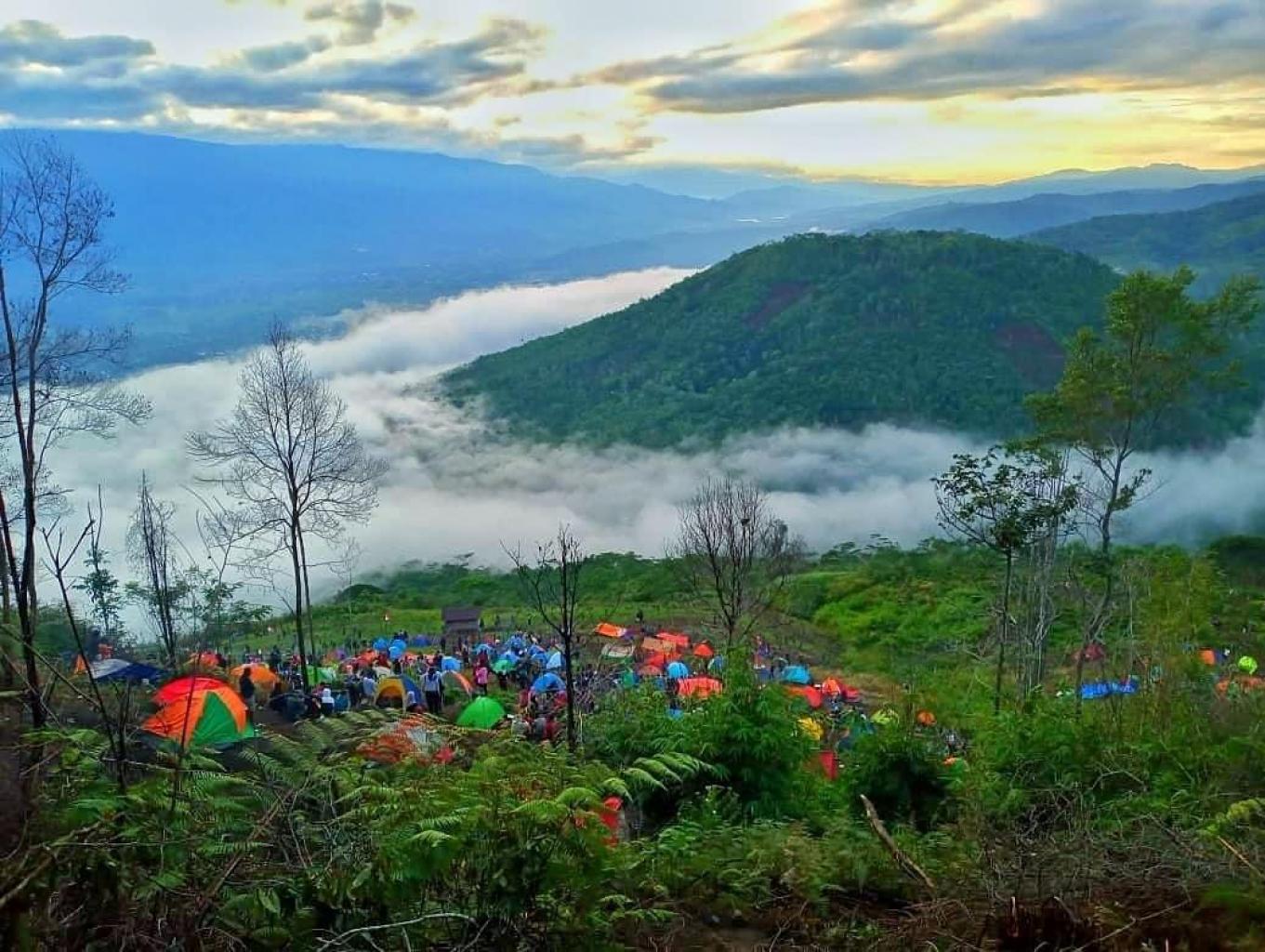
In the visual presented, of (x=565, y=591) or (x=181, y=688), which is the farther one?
(x=181, y=688)

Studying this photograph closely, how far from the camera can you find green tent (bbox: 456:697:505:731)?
15281 mm

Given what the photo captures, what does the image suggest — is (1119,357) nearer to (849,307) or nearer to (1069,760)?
(1069,760)

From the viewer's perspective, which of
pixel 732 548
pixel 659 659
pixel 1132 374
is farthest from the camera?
pixel 659 659

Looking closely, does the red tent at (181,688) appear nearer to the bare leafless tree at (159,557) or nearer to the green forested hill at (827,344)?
the bare leafless tree at (159,557)

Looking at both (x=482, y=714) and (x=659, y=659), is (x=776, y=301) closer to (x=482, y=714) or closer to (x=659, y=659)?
(x=659, y=659)

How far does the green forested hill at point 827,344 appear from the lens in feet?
243

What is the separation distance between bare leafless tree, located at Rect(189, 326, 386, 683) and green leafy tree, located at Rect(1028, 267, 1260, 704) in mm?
13389

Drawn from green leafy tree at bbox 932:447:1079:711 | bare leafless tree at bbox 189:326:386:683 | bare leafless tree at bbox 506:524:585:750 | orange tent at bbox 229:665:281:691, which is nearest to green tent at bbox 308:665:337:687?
orange tent at bbox 229:665:281:691

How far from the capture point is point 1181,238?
150 metres

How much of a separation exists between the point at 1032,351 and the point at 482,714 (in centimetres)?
6799

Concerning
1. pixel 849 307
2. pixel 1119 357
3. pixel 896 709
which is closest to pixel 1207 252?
pixel 849 307

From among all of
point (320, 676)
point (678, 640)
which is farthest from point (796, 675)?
point (320, 676)

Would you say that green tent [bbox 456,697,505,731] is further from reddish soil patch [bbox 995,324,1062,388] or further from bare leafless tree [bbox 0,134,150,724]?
reddish soil patch [bbox 995,324,1062,388]

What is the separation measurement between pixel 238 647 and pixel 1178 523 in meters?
56.6
